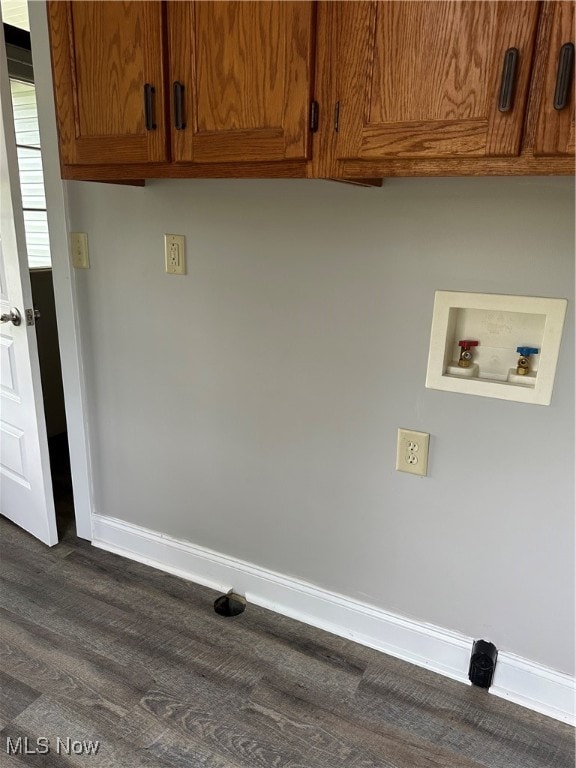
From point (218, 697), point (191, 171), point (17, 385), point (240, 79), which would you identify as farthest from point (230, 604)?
point (240, 79)

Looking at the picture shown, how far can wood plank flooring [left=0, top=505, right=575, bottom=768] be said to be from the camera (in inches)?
56.6

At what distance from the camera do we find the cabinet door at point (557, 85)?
88 cm

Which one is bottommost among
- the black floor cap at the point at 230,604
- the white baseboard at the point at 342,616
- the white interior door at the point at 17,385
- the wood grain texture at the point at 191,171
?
the black floor cap at the point at 230,604

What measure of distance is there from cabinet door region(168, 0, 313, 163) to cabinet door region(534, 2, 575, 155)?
441 millimetres

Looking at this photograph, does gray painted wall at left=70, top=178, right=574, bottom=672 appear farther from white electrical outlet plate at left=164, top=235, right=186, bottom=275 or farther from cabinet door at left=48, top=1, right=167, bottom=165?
cabinet door at left=48, top=1, right=167, bottom=165

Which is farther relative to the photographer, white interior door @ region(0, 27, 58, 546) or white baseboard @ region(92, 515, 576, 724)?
white interior door @ region(0, 27, 58, 546)

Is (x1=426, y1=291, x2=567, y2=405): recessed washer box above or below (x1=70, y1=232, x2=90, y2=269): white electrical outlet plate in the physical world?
below

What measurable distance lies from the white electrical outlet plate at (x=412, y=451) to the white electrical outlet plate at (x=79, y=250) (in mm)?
1268

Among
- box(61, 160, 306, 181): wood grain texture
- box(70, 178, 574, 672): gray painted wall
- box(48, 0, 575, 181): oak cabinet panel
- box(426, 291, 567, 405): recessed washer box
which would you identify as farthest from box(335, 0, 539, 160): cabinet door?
box(426, 291, 567, 405): recessed washer box

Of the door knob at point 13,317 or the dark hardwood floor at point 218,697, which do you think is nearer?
the dark hardwood floor at point 218,697

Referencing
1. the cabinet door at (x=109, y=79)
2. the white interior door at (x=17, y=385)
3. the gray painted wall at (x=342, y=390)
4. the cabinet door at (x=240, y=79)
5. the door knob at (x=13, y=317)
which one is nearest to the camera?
the cabinet door at (x=240, y=79)

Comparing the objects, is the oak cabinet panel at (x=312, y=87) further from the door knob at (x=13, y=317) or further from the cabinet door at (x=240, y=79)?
the door knob at (x=13, y=317)

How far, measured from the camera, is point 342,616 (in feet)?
6.01

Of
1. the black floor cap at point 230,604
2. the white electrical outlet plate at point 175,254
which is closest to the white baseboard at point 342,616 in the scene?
the black floor cap at point 230,604
